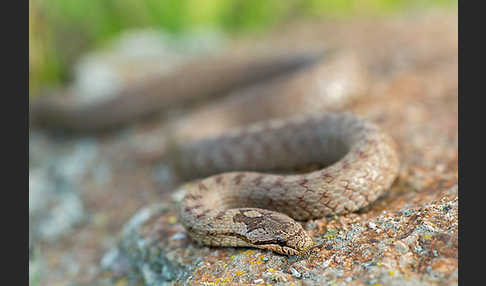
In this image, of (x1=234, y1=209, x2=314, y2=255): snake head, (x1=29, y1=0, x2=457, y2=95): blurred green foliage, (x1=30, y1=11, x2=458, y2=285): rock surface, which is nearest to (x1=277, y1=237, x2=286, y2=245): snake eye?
(x1=234, y1=209, x2=314, y2=255): snake head

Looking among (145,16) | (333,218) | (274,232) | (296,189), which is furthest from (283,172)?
(145,16)

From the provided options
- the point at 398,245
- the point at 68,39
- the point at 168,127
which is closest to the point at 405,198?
the point at 398,245

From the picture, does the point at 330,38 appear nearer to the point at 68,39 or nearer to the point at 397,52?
the point at 397,52

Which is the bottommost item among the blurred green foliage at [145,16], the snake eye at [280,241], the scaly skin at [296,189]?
the snake eye at [280,241]

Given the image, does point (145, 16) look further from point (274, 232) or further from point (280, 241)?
point (280, 241)

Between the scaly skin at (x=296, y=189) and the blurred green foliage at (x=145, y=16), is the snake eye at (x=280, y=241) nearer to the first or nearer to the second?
the scaly skin at (x=296, y=189)

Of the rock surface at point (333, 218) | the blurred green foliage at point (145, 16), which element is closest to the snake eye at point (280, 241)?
the rock surface at point (333, 218)

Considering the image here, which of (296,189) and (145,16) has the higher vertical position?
(145,16)
